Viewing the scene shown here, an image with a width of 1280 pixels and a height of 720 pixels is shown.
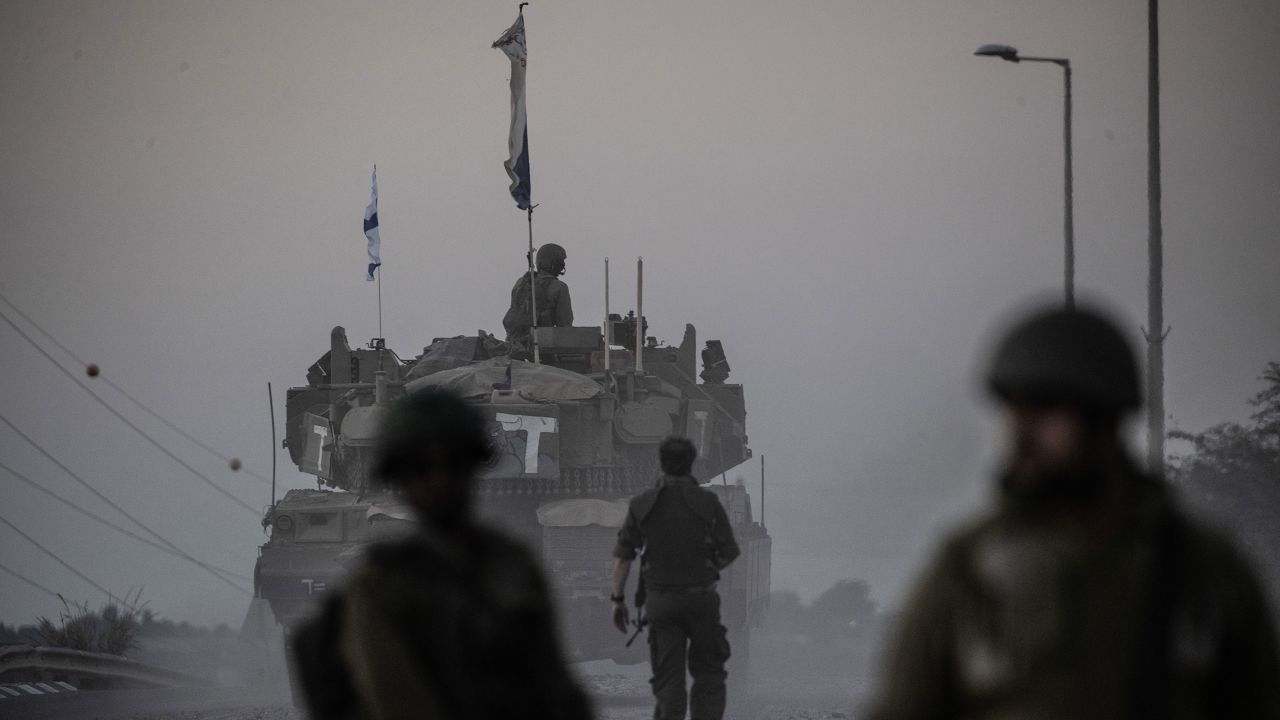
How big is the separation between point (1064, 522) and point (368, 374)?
21.0 meters

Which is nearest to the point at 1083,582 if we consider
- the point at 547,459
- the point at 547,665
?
the point at 547,665

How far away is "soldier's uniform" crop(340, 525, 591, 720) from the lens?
4.18m

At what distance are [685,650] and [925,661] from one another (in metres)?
8.49

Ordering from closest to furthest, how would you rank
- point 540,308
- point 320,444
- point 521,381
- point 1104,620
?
point 1104,620 < point 521,381 < point 320,444 < point 540,308

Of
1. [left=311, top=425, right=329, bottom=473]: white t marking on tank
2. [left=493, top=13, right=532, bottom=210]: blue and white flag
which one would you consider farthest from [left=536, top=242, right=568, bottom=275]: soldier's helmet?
[left=311, top=425, right=329, bottom=473]: white t marking on tank

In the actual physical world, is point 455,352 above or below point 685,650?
above

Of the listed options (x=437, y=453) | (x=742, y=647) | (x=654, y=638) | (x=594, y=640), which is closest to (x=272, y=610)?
(x=594, y=640)

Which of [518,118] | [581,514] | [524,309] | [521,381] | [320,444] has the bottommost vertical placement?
[581,514]

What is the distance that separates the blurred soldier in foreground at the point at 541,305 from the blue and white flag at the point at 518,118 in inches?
81.4

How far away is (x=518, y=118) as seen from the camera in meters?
27.6

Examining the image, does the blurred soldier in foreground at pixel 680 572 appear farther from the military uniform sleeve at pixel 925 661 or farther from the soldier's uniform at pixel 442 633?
the military uniform sleeve at pixel 925 661

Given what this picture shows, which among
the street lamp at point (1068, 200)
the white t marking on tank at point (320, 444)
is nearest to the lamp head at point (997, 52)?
the street lamp at point (1068, 200)

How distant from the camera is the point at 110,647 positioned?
26109 millimetres

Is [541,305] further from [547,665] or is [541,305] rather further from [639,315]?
[547,665]
